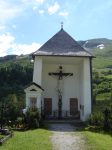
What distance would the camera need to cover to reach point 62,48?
48.7 feet

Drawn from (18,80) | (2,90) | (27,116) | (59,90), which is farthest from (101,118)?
(18,80)

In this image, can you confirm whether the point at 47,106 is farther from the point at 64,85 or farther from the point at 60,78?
the point at 60,78

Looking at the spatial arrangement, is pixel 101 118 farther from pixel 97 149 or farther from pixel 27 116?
pixel 27 116

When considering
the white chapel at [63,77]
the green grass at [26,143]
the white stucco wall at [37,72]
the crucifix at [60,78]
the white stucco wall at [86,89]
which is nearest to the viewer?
the green grass at [26,143]

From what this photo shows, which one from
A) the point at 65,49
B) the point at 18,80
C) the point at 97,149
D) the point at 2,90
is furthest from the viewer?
the point at 18,80

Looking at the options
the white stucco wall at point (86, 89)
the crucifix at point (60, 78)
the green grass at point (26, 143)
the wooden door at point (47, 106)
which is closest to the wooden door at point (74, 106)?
the crucifix at point (60, 78)

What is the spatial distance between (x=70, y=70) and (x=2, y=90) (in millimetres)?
41982

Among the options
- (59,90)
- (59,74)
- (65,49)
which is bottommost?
(59,90)

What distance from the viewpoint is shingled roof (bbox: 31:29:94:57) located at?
13961 millimetres

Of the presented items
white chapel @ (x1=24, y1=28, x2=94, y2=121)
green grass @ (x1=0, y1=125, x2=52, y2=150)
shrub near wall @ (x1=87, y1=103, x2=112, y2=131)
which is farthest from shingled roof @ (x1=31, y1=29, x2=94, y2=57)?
green grass @ (x1=0, y1=125, x2=52, y2=150)

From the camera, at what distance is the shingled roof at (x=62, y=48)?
14.0 m

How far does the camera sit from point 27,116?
10.0m

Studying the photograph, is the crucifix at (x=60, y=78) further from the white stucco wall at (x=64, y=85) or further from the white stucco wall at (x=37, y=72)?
the white stucco wall at (x=37, y=72)

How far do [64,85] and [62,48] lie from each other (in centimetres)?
404
